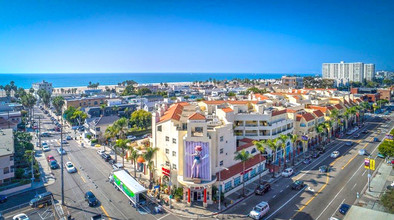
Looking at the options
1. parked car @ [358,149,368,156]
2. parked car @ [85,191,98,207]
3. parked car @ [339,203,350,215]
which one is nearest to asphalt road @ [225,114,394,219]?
parked car @ [339,203,350,215]

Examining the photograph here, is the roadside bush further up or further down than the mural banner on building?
further down

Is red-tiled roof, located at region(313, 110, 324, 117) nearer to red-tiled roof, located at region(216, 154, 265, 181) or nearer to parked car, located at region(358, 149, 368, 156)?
parked car, located at region(358, 149, 368, 156)

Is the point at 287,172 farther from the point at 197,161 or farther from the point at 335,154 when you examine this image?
the point at 197,161

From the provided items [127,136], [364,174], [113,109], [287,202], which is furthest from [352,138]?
[113,109]

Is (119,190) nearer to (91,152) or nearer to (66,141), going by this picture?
(91,152)

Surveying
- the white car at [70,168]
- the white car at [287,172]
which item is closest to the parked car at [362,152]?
the white car at [287,172]
